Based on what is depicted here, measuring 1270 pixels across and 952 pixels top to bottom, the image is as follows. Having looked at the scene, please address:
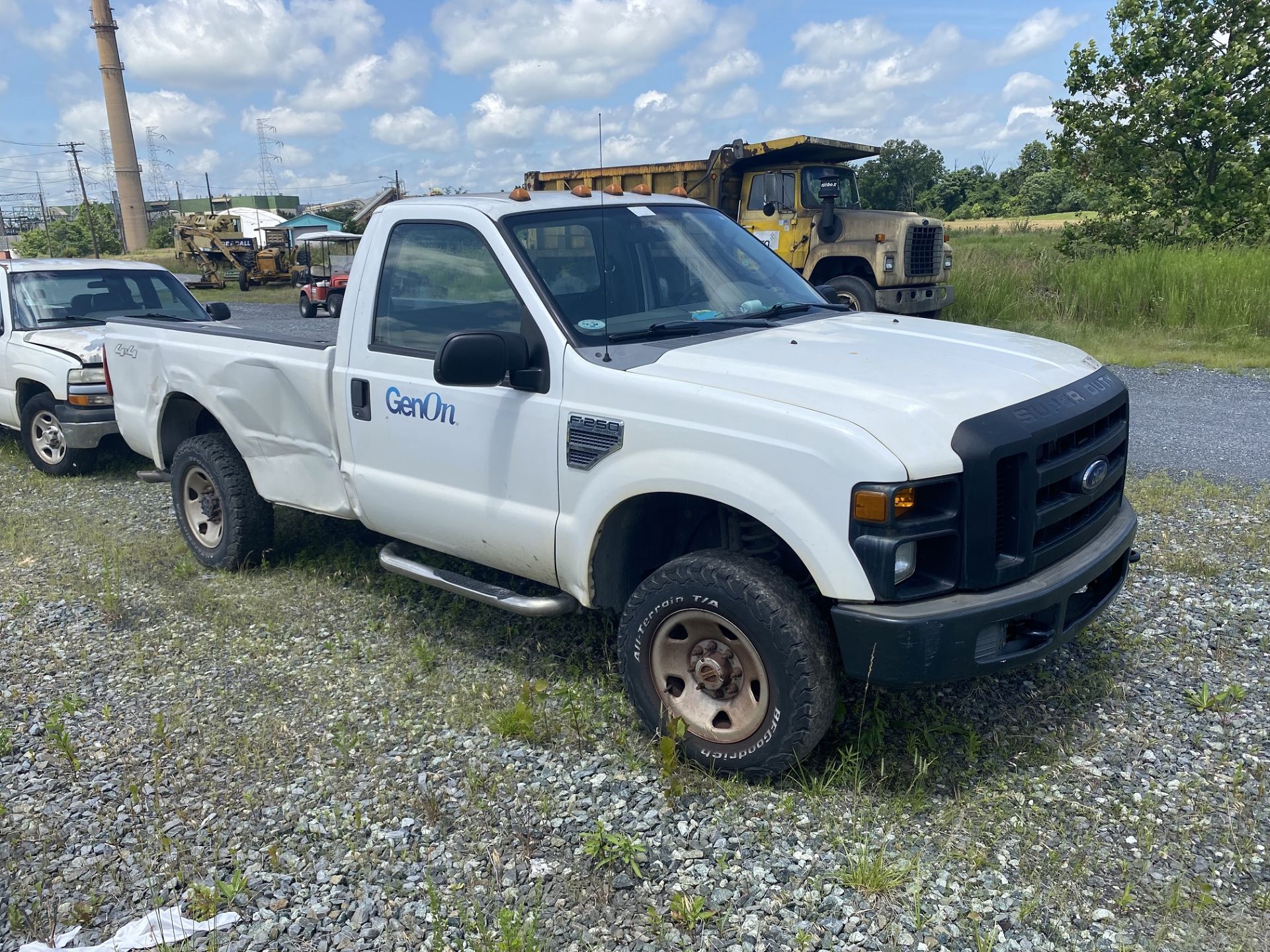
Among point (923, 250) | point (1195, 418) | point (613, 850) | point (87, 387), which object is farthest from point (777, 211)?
point (613, 850)

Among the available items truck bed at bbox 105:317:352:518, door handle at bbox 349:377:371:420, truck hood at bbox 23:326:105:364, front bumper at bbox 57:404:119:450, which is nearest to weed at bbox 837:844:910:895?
door handle at bbox 349:377:371:420

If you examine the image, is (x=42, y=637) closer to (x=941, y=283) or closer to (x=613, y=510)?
(x=613, y=510)

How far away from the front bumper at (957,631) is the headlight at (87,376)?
7.14m

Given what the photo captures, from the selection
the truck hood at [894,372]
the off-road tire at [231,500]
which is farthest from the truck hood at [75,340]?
the truck hood at [894,372]

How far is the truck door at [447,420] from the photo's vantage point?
384 centimetres

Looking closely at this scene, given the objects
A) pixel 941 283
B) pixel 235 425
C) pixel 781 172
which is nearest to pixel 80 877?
pixel 235 425

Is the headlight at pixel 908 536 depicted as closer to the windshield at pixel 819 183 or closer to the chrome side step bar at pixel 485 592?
the chrome side step bar at pixel 485 592

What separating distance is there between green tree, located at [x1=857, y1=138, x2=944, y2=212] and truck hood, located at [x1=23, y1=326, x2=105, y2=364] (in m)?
42.7

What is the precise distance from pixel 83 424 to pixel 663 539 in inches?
243

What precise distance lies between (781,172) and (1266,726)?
1205 cm

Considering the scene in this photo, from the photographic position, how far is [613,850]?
308 centimetres

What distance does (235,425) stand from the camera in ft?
17.6

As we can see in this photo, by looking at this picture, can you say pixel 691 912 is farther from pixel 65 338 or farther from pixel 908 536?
pixel 65 338

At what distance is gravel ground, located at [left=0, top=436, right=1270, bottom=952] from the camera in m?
2.81
